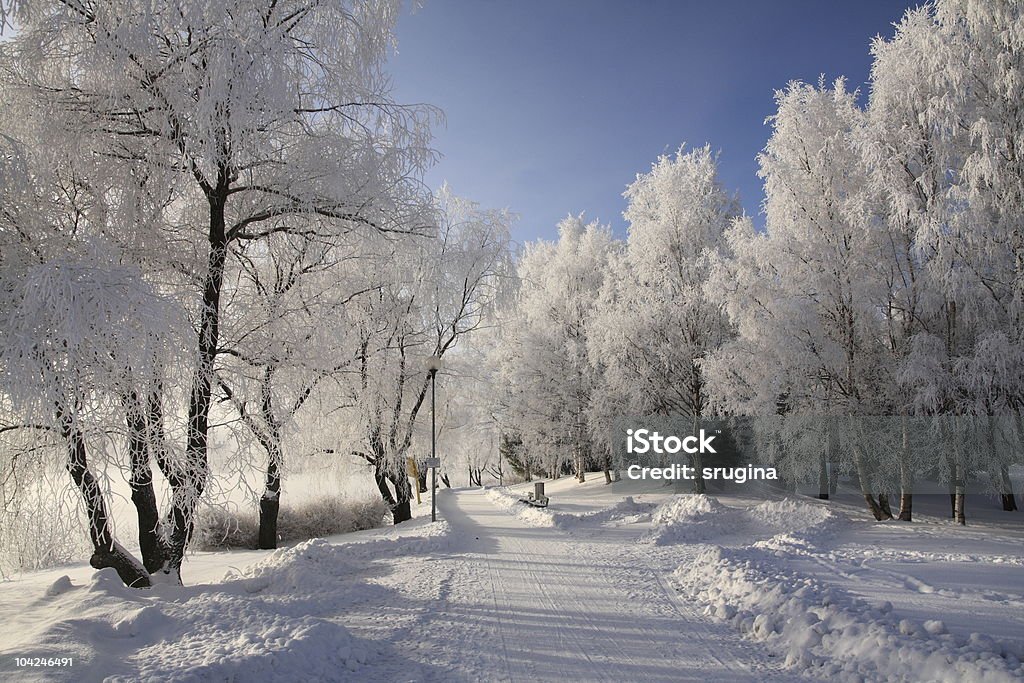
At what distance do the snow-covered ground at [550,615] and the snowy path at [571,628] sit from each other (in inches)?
1.1

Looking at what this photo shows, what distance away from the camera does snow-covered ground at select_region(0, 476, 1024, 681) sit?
4.70 m

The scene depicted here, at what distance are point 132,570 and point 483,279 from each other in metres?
12.3

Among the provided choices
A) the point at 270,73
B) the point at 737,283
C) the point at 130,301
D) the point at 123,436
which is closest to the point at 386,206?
the point at 270,73

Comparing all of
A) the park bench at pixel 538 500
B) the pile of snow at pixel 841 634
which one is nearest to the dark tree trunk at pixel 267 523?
the park bench at pixel 538 500

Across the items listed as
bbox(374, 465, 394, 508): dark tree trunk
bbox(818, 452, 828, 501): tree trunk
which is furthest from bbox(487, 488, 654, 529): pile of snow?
bbox(818, 452, 828, 501): tree trunk

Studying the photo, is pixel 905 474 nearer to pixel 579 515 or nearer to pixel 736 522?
pixel 736 522

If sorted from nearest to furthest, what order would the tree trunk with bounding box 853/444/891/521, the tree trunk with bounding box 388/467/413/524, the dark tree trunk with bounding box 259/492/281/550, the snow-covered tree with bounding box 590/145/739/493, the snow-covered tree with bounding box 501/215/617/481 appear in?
the dark tree trunk with bounding box 259/492/281/550 < the tree trunk with bounding box 853/444/891/521 < the tree trunk with bounding box 388/467/413/524 < the snow-covered tree with bounding box 590/145/739/493 < the snow-covered tree with bounding box 501/215/617/481

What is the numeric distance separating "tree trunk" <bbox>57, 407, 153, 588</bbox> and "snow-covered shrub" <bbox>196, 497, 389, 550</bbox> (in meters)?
6.47

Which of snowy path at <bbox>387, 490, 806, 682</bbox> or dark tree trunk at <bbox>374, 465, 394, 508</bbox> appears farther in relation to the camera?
dark tree trunk at <bbox>374, 465, 394, 508</bbox>

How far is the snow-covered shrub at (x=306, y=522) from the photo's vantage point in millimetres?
13914

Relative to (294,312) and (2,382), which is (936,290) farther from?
(2,382)

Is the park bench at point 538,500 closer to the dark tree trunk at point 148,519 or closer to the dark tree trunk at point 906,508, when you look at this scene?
the dark tree trunk at point 906,508

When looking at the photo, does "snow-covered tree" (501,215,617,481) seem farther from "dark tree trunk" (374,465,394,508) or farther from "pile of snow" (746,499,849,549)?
"pile of snow" (746,499,849,549)

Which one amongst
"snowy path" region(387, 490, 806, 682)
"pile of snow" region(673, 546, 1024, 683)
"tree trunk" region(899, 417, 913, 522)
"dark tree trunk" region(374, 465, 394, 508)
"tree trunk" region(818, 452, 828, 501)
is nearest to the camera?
"pile of snow" region(673, 546, 1024, 683)
